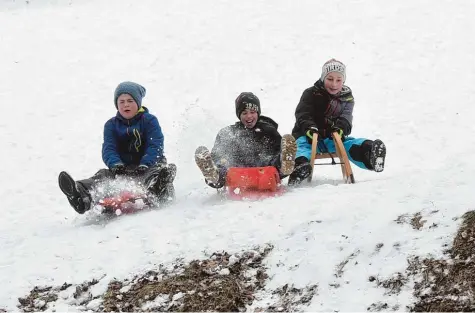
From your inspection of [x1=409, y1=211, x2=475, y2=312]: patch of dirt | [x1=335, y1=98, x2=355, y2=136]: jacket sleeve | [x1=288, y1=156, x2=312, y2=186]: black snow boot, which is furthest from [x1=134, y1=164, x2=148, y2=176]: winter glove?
[x1=409, y1=211, x2=475, y2=312]: patch of dirt

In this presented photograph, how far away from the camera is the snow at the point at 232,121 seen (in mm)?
4312

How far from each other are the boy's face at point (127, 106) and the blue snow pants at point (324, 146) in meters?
1.83

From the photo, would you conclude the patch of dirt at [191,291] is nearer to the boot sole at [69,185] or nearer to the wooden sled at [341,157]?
the boot sole at [69,185]

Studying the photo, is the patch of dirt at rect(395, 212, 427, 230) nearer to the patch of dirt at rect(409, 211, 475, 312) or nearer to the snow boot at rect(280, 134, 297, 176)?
the patch of dirt at rect(409, 211, 475, 312)

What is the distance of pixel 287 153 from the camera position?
5965 millimetres

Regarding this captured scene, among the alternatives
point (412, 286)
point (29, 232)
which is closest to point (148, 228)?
point (29, 232)

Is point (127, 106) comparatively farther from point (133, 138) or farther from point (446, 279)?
point (446, 279)

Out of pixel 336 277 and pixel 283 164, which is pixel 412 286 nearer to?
pixel 336 277

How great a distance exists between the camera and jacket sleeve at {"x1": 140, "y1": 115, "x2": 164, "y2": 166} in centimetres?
636

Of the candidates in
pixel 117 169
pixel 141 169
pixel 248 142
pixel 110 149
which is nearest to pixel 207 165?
pixel 141 169

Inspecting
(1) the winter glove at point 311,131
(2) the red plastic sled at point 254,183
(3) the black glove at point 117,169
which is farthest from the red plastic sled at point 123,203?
(1) the winter glove at point 311,131

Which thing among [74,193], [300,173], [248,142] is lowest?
[300,173]

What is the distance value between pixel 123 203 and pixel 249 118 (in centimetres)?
170

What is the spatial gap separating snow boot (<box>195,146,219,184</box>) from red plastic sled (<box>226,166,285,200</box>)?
0.16 m
